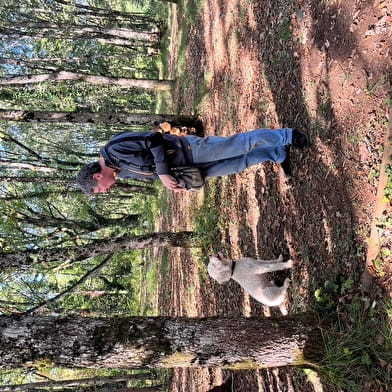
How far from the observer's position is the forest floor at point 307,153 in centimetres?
426

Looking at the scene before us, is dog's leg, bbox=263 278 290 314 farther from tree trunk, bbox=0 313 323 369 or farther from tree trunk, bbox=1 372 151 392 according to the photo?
tree trunk, bbox=1 372 151 392

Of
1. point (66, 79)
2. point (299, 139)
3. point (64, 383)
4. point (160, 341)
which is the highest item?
point (66, 79)

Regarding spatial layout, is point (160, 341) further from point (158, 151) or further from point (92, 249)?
point (92, 249)

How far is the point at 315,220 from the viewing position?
5.11 meters

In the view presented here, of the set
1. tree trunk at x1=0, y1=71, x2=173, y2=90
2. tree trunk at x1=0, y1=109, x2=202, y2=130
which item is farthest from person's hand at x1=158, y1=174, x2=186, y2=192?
tree trunk at x1=0, y1=71, x2=173, y2=90

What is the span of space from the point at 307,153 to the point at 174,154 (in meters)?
1.90

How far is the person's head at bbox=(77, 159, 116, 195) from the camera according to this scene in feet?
15.1

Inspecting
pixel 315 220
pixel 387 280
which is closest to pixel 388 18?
pixel 315 220

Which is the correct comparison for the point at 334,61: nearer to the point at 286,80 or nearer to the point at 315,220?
the point at 286,80

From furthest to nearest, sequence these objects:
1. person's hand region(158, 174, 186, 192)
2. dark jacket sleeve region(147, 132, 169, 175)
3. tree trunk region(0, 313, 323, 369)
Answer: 1. person's hand region(158, 174, 186, 192)
2. dark jacket sleeve region(147, 132, 169, 175)
3. tree trunk region(0, 313, 323, 369)

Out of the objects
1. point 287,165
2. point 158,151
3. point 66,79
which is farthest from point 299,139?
point 66,79

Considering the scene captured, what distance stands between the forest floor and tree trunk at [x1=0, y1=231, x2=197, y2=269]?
0.81 m

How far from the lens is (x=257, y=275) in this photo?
18.2ft

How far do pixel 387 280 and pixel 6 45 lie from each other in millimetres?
17467
